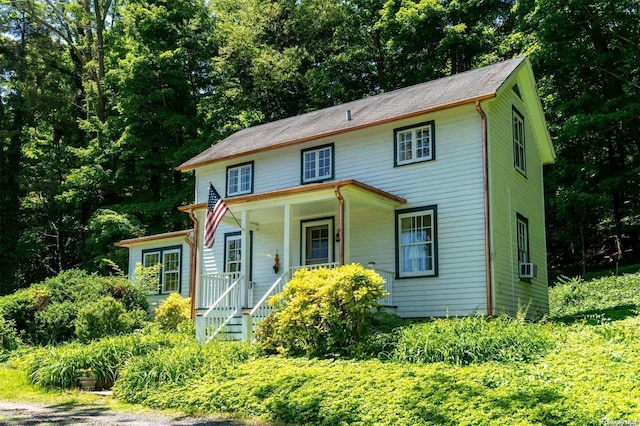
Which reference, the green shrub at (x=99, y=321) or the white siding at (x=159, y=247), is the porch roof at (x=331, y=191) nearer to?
the green shrub at (x=99, y=321)

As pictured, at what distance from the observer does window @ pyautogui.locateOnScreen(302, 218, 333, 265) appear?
15.8 metres

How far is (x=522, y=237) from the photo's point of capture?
50.2 ft

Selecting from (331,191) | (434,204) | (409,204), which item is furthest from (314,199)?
(434,204)

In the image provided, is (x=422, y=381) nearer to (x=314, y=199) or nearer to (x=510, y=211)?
(x=314, y=199)

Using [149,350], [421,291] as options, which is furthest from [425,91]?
[149,350]

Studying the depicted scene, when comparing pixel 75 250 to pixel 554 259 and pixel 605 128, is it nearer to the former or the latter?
pixel 554 259

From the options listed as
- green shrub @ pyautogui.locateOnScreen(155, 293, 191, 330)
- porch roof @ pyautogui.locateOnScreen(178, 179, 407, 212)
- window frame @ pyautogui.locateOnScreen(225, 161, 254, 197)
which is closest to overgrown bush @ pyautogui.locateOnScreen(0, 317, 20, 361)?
green shrub @ pyautogui.locateOnScreen(155, 293, 191, 330)

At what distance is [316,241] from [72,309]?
22.5ft

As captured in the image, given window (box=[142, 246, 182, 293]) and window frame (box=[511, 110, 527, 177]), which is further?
window (box=[142, 246, 182, 293])

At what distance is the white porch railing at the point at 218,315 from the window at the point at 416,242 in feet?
12.9

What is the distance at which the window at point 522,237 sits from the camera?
49.1 feet

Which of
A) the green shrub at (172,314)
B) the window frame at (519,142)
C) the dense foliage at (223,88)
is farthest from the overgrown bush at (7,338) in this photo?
the window frame at (519,142)

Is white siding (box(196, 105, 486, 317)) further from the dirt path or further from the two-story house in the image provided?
the dirt path

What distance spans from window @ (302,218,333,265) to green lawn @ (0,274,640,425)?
5039 mm
